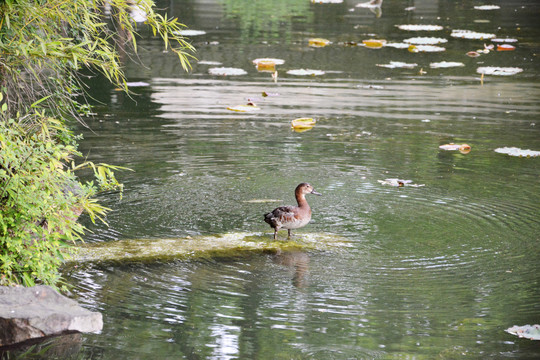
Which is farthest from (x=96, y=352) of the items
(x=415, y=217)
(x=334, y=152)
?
(x=334, y=152)

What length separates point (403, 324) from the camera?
495 centimetres

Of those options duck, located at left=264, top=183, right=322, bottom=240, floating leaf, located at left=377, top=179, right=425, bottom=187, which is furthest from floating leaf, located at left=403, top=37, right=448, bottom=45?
duck, located at left=264, top=183, right=322, bottom=240

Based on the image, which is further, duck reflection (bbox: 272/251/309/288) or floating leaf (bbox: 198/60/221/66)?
floating leaf (bbox: 198/60/221/66)

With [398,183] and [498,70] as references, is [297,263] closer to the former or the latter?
[398,183]

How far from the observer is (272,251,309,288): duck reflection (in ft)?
18.5

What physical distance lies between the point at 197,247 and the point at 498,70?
8502 mm

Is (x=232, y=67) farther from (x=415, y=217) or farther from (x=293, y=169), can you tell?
(x=415, y=217)

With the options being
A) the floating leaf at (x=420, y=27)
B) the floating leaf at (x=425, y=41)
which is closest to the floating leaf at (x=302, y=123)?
the floating leaf at (x=425, y=41)

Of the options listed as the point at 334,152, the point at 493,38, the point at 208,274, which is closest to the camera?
the point at 208,274

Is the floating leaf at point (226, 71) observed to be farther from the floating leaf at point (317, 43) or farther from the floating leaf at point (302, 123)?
the floating leaf at point (302, 123)

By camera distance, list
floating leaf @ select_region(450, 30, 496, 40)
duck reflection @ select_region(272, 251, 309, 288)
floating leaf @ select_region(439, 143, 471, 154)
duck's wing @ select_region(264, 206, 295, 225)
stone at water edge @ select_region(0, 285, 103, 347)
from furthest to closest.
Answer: floating leaf @ select_region(450, 30, 496, 40) → floating leaf @ select_region(439, 143, 471, 154) → duck's wing @ select_region(264, 206, 295, 225) → duck reflection @ select_region(272, 251, 309, 288) → stone at water edge @ select_region(0, 285, 103, 347)

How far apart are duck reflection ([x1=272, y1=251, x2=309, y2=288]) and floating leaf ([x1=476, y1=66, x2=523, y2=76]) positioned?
7901 millimetres

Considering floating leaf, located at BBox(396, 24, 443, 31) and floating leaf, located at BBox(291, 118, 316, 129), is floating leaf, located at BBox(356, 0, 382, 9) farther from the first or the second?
floating leaf, located at BBox(291, 118, 316, 129)

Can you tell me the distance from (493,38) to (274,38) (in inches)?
174
